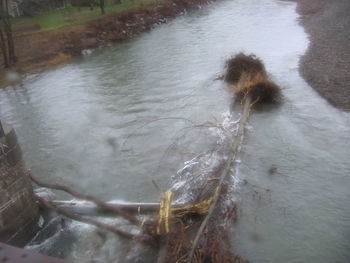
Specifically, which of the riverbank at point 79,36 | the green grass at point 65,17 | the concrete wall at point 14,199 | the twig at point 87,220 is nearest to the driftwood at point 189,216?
the twig at point 87,220

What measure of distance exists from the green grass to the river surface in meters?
10.2

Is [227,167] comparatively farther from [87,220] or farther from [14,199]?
[14,199]

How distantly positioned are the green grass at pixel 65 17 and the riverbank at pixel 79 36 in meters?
1.72

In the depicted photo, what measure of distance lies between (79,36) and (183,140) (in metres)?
19.0

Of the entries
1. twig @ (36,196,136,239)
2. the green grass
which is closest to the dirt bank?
twig @ (36,196,136,239)

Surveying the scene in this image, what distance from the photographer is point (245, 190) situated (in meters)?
9.91

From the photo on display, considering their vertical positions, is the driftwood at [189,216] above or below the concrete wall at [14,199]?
below

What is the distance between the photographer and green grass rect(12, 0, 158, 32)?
33094 millimetres

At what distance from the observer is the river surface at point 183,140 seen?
8.62m

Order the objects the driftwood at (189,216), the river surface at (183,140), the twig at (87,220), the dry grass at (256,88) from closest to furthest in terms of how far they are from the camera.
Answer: the driftwood at (189,216), the twig at (87,220), the river surface at (183,140), the dry grass at (256,88)

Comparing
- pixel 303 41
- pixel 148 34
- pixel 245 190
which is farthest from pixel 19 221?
pixel 148 34

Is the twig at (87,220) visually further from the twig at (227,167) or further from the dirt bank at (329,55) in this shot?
the dirt bank at (329,55)

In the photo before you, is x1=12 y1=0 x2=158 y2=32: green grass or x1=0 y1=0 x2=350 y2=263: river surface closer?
x1=0 y1=0 x2=350 y2=263: river surface

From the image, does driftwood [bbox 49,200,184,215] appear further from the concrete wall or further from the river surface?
the concrete wall
